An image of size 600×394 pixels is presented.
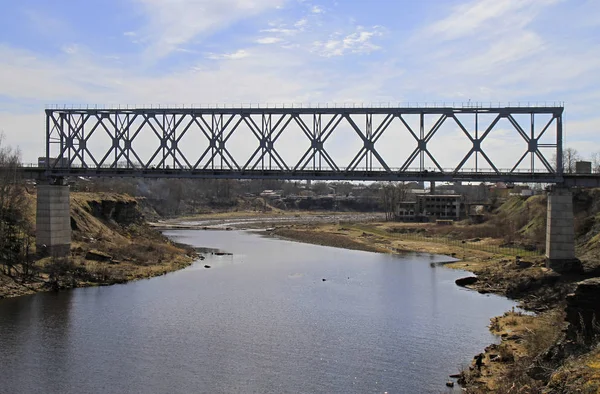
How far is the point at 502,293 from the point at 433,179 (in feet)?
43.0

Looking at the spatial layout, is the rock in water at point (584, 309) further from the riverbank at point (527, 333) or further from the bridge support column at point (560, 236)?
the bridge support column at point (560, 236)

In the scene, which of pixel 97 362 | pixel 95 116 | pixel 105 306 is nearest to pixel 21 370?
pixel 97 362

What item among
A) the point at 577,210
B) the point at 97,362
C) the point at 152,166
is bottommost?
the point at 97,362

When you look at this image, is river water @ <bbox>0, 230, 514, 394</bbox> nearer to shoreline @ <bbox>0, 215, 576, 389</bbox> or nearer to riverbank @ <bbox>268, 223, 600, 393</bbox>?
shoreline @ <bbox>0, 215, 576, 389</bbox>

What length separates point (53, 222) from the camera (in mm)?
60594

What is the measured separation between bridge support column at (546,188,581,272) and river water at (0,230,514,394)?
26.3 ft

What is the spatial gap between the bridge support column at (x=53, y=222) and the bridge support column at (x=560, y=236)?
153 feet

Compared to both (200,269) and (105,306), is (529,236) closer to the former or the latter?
(200,269)

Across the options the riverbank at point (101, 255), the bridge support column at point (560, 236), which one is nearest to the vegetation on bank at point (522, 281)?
the bridge support column at point (560, 236)

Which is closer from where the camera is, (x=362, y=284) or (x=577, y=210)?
(x=362, y=284)

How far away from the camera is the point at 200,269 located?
6600cm

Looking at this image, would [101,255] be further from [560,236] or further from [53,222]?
[560,236]

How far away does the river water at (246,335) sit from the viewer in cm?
2861

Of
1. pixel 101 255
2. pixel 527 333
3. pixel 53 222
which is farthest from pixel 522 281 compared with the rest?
pixel 53 222
